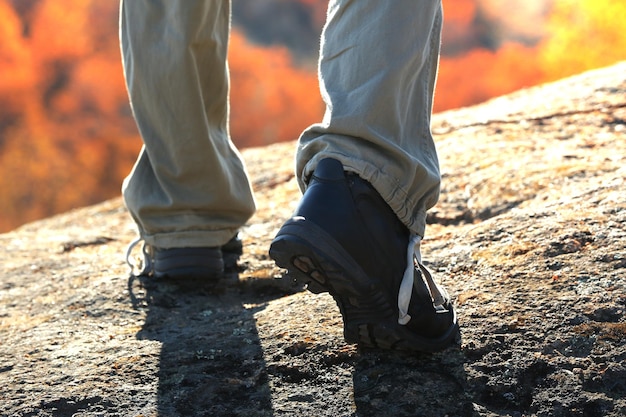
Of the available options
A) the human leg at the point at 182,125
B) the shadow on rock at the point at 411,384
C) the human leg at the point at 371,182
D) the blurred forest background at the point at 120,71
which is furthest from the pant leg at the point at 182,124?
the blurred forest background at the point at 120,71

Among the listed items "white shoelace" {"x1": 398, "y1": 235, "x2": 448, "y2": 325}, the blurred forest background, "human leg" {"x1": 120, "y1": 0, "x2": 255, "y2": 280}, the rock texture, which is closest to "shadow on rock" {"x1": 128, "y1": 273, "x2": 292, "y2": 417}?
the rock texture

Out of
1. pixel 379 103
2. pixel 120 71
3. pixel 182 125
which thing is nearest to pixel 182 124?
pixel 182 125

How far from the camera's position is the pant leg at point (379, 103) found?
109 cm

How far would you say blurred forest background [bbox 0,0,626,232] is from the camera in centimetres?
1022

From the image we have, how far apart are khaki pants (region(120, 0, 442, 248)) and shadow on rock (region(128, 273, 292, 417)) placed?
12 centimetres

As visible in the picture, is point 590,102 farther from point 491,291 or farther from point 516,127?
point 491,291

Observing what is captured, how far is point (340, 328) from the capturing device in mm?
1287

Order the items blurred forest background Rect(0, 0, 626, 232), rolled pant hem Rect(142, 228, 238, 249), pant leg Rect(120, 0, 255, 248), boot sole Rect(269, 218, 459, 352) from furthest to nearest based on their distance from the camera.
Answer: blurred forest background Rect(0, 0, 626, 232)
rolled pant hem Rect(142, 228, 238, 249)
pant leg Rect(120, 0, 255, 248)
boot sole Rect(269, 218, 459, 352)

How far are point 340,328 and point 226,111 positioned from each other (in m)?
0.67

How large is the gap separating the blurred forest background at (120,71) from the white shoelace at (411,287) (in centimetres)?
933

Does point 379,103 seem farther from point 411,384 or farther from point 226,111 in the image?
point 226,111

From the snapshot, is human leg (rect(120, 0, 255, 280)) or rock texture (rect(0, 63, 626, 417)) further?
human leg (rect(120, 0, 255, 280))

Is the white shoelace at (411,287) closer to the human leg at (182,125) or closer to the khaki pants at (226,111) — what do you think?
the khaki pants at (226,111)

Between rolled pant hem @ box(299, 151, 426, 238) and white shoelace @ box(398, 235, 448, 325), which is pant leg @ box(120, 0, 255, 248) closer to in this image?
rolled pant hem @ box(299, 151, 426, 238)
